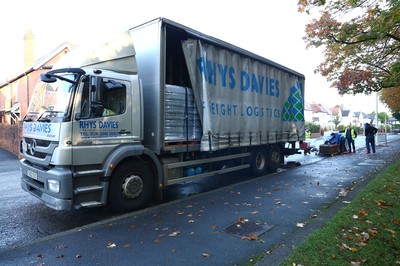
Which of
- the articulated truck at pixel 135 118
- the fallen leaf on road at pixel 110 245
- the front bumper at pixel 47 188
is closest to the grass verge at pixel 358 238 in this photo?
the fallen leaf on road at pixel 110 245

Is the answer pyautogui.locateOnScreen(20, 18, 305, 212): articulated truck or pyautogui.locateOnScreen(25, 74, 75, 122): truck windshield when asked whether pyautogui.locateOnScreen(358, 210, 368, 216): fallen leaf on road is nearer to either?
pyautogui.locateOnScreen(20, 18, 305, 212): articulated truck

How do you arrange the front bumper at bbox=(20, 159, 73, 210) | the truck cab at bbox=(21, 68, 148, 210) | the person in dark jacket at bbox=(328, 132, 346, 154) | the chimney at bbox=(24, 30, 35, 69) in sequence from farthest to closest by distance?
the chimney at bbox=(24, 30, 35, 69)
the person in dark jacket at bbox=(328, 132, 346, 154)
the truck cab at bbox=(21, 68, 148, 210)
the front bumper at bbox=(20, 159, 73, 210)

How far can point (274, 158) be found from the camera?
1047 centimetres

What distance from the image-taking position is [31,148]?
5625 mm

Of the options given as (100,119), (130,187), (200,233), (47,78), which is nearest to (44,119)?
(47,78)

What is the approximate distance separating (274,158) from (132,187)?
6.22m

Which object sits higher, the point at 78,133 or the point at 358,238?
the point at 78,133

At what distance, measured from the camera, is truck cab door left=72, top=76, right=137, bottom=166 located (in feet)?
16.6

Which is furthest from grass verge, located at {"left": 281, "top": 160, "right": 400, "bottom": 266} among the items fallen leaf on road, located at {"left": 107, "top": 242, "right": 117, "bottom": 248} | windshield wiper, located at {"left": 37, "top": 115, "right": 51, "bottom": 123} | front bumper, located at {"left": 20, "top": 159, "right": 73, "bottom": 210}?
windshield wiper, located at {"left": 37, "top": 115, "right": 51, "bottom": 123}

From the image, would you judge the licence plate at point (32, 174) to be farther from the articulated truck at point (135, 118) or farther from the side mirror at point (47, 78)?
the side mirror at point (47, 78)

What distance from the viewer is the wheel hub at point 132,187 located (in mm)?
5582

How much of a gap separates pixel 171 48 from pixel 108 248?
4834 mm

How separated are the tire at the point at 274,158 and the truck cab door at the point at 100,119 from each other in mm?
5756

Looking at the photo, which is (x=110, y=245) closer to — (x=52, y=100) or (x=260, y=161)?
(x=52, y=100)
